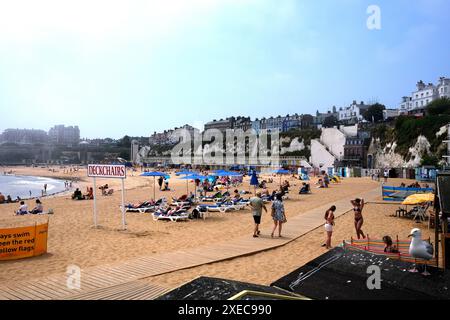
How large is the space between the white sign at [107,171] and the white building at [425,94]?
98.2m

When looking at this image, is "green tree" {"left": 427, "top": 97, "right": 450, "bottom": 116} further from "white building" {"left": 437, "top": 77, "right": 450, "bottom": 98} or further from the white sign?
the white sign

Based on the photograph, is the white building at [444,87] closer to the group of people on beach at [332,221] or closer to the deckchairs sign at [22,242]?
the group of people on beach at [332,221]

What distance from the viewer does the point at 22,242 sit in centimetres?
955

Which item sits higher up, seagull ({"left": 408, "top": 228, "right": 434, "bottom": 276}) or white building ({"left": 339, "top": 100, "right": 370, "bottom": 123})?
white building ({"left": 339, "top": 100, "right": 370, "bottom": 123})

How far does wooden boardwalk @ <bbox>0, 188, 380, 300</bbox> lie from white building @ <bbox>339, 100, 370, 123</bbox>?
123 metres

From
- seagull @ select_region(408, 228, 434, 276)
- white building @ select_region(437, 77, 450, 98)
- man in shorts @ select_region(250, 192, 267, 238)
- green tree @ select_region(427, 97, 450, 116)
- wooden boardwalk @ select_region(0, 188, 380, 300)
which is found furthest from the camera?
white building @ select_region(437, 77, 450, 98)

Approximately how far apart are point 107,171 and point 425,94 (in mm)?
114784

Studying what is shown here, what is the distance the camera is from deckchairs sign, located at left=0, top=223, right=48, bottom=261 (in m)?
9.30

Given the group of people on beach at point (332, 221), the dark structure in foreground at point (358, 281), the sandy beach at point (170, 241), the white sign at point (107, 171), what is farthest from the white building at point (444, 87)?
the dark structure in foreground at point (358, 281)

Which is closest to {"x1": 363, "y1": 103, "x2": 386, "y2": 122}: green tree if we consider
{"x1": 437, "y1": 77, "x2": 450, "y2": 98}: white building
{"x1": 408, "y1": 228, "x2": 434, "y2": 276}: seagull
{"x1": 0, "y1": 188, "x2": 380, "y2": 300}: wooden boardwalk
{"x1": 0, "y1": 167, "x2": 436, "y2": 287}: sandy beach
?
{"x1": 437, "y1": 77, "x2": 450, "y2": 98}: white building

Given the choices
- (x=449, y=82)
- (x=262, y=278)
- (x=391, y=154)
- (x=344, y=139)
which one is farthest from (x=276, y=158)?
(x=262, y=278)
